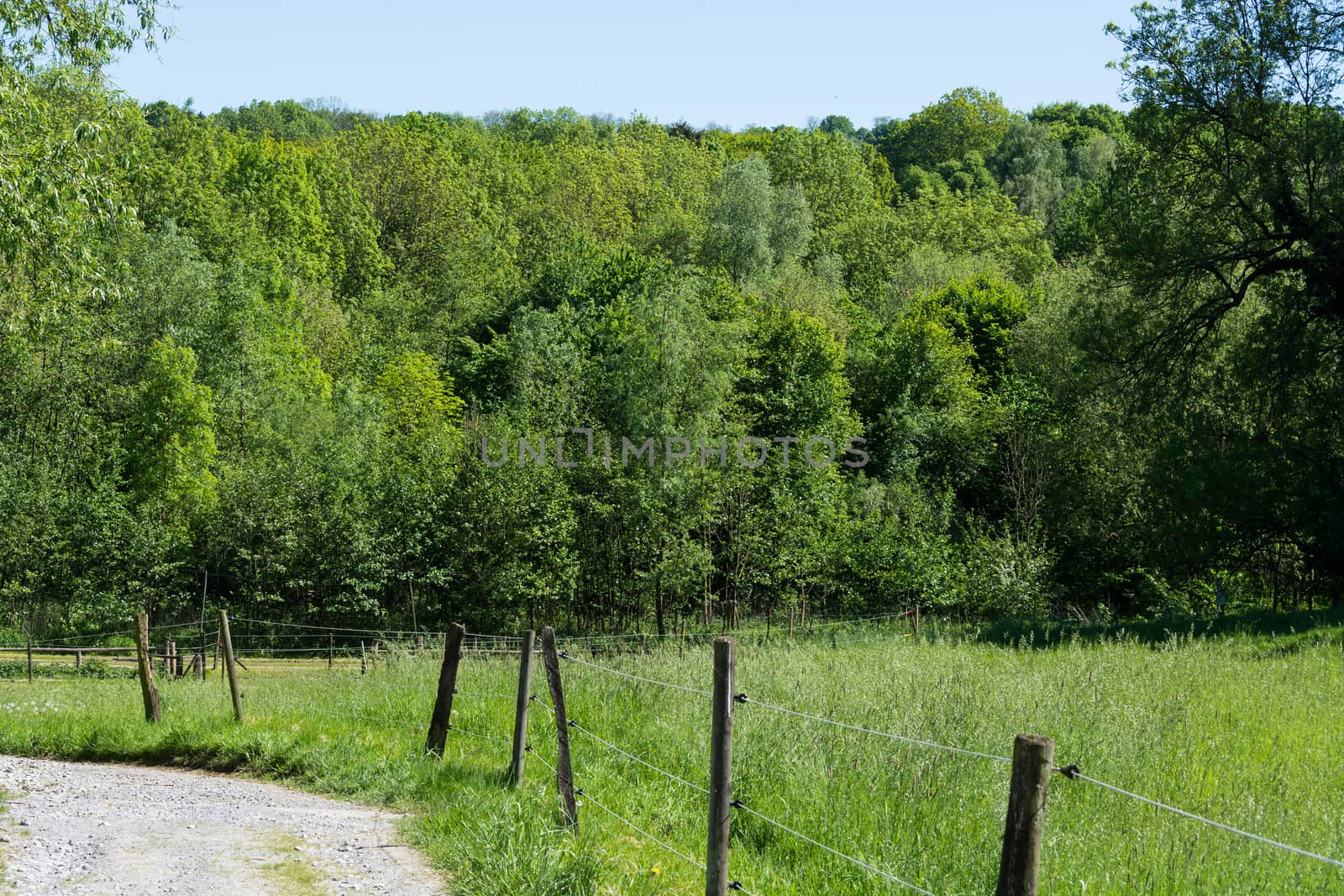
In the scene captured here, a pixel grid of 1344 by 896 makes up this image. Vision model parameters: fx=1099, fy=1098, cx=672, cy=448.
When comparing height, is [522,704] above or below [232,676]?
above

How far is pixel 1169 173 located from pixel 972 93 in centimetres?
9233

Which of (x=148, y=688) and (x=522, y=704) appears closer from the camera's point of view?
(x=522, y=704)

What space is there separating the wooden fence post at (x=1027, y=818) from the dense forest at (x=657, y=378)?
11075mm

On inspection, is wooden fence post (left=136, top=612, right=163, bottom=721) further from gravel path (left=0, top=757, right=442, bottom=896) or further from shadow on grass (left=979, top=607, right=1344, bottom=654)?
shadow on grass (left=979, top=607, right=1344, bottom=654)

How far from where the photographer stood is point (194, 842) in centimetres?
742

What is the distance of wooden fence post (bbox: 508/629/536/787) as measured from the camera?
26.6ft

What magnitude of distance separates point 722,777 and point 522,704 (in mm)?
3141

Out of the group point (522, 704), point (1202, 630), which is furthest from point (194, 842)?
point (1202, 630)


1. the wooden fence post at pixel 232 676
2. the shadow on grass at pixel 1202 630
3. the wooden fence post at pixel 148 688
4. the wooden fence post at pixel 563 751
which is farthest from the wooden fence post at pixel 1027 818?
the shadow on grass at pixel 1202 630

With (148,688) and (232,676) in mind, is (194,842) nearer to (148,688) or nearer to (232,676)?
(232,676)

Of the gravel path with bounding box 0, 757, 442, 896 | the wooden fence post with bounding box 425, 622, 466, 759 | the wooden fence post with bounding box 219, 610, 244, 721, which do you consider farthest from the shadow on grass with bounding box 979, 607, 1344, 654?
the gravel path with bounding box 0, 757, 442, 896

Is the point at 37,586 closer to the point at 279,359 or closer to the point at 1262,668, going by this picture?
the point at 279,359

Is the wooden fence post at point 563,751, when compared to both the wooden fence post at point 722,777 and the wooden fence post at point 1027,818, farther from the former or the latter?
the wooden fence post at point 1027,818

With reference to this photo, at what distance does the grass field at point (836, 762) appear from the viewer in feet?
20.0
